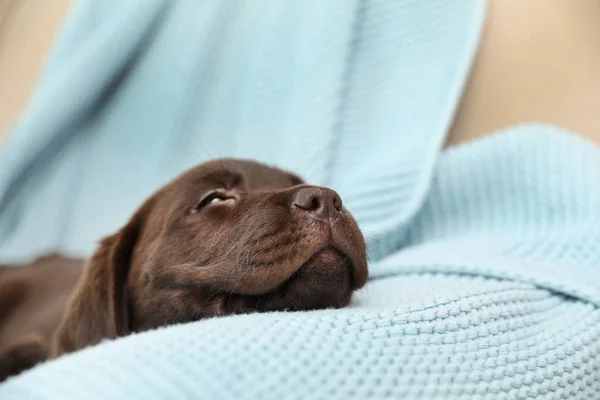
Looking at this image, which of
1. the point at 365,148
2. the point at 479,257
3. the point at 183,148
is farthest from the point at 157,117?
the point at 479,257

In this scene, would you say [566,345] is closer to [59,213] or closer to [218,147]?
[218,147]

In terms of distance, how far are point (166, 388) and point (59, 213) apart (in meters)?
1.89

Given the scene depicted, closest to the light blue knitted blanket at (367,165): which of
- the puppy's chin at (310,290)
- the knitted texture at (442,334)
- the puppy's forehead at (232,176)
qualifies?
the knitted texture at (442,334)

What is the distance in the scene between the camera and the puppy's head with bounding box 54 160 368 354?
1.08 metres

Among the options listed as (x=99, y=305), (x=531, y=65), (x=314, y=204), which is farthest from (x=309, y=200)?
(x=531, y=65)

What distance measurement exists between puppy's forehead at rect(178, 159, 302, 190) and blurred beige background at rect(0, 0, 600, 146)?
41.3 inches

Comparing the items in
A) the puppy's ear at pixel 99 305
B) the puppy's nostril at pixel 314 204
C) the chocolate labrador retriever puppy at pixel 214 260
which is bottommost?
the puppy's ear at pixel 99 305

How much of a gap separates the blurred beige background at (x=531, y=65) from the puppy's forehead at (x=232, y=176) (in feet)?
3.44

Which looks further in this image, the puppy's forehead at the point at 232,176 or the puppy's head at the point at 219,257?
the puppy's forehead at the point at 232,176

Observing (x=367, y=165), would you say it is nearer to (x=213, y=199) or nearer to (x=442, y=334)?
(x=213, y=199)

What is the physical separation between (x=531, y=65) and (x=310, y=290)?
1.61 m

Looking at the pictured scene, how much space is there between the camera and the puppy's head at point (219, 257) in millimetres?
1084

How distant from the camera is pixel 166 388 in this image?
2.36 ft

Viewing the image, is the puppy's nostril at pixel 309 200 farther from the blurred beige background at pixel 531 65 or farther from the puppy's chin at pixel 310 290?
the blurred beige background at pixel 531 65
